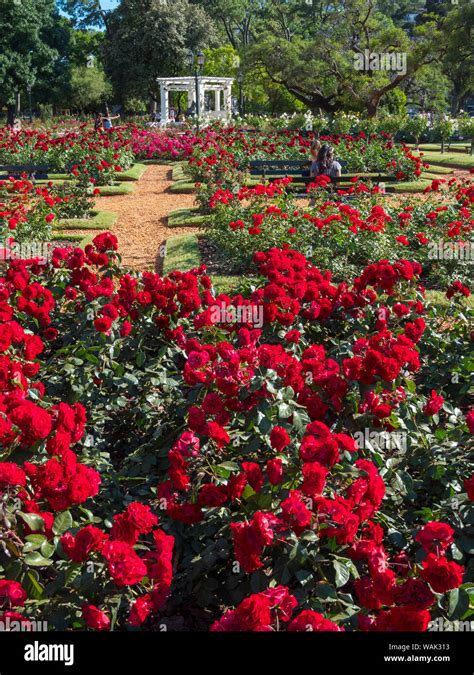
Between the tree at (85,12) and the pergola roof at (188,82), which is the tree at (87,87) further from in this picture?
the pergola roof at (188,82)

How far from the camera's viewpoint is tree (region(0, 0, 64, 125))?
4056 cm

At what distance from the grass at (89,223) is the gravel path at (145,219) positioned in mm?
137

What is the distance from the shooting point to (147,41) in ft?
133

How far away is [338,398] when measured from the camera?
312 cm

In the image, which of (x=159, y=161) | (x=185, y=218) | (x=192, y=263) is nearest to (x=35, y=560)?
(x=192, y=263)

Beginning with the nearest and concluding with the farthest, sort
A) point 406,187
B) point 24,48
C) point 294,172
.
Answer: point 294,172
point 406,187
point 24,48

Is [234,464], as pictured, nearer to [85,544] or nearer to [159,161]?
[85,544]

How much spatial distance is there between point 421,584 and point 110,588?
1.02 m

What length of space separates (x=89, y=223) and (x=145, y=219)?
120 cm

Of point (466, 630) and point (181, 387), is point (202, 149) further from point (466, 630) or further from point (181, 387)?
point (466, 630)

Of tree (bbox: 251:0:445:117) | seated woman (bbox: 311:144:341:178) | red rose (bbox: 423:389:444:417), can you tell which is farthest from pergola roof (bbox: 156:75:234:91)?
red rose (bbox: 423:389:444:417)

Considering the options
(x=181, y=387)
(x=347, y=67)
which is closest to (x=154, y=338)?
(x=181, y=387)

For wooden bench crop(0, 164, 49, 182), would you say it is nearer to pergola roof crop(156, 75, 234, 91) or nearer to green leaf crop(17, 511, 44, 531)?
green leaf crop(17, 511, 44, 531)

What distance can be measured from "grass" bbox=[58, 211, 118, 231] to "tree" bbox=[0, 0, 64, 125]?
107 feet
